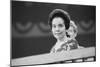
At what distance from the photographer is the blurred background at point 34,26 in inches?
103

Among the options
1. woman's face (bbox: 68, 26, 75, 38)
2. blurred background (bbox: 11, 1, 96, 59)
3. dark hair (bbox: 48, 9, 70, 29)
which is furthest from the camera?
woman's face (bbox: 68, 26, 75, 38)

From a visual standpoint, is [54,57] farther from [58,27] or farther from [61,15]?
[61,15]

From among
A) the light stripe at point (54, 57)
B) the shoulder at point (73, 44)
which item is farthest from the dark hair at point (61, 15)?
the light stripe at point (54, 57)

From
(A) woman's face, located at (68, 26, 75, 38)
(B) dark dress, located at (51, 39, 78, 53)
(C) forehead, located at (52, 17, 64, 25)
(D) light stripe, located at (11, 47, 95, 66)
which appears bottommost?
(D) light stripe, located at (11, 47, 95, 66)

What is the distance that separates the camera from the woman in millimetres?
2779

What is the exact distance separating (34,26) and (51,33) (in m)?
0.31

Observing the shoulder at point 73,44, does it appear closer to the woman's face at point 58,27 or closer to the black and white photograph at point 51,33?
the black and white photograph at point 51,33

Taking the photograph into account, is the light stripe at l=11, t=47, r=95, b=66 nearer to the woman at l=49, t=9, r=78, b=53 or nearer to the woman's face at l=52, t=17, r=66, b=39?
the woman at l=49, t=9, r=78, b=53

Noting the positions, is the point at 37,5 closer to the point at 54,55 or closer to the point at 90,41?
the point at 54,55

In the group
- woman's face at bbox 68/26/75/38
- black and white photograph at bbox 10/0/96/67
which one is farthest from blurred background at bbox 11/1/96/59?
woman's face at bbox 68/26/75/38
